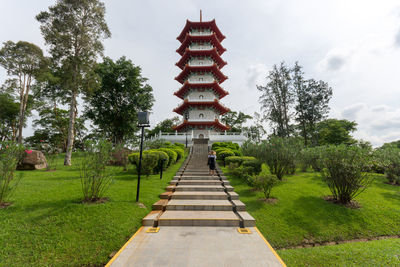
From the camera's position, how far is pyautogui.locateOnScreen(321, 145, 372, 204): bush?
529 centimetres

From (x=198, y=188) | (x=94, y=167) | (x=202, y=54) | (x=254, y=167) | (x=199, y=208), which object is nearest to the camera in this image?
(x=94, y=167)

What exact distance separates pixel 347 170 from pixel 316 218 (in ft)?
7.01

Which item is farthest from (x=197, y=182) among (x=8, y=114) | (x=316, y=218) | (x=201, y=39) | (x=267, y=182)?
(x=8, y=114)

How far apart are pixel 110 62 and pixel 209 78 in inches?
572

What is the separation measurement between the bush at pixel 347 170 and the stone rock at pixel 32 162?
15.6m

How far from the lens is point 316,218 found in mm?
4539

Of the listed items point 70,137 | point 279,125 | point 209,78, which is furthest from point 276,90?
point 70,137

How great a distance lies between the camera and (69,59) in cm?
1273

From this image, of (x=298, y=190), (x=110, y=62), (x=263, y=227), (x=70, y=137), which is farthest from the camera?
(x=110, y=62)

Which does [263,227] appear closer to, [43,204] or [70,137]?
[43,204]

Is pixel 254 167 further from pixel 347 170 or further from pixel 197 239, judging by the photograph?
pixel 197 239

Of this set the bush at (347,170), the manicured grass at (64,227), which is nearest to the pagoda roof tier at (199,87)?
the bush at (347,170)

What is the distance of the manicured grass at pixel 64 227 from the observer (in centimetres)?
292

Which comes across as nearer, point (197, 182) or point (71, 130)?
point (197, 182)
